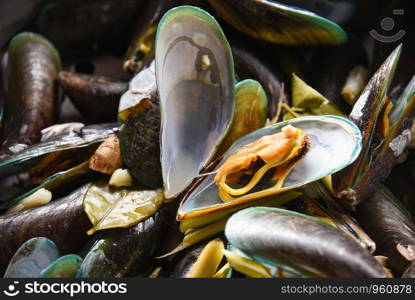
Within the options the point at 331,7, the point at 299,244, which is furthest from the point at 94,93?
the point at 299,244

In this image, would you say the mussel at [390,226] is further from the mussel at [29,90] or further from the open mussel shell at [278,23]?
the mussel at [29,90]

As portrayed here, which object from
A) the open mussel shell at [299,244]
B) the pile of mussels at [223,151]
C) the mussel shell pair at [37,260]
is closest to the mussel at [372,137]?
the pile of mussels at [223,151]

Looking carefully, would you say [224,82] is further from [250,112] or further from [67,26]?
[67,26]

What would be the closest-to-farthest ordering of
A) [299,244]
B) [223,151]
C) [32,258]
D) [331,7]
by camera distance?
[299,244] < [32,258] < [223,151] < [331,7]

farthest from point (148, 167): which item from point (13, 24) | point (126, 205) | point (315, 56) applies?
point (13, 24)

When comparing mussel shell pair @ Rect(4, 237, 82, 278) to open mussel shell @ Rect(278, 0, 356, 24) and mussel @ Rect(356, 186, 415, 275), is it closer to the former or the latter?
mussel @ Rect(356, 186, 415, 275)

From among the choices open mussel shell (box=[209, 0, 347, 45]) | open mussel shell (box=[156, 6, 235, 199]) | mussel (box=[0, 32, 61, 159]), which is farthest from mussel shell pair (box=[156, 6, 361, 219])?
mussel (box=[0, 32, 61, 159])

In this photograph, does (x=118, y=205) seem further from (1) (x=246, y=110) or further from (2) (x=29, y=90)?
(2) (x=29, y=90)

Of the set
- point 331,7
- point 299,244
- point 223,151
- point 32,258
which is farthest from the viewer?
point 331,7
